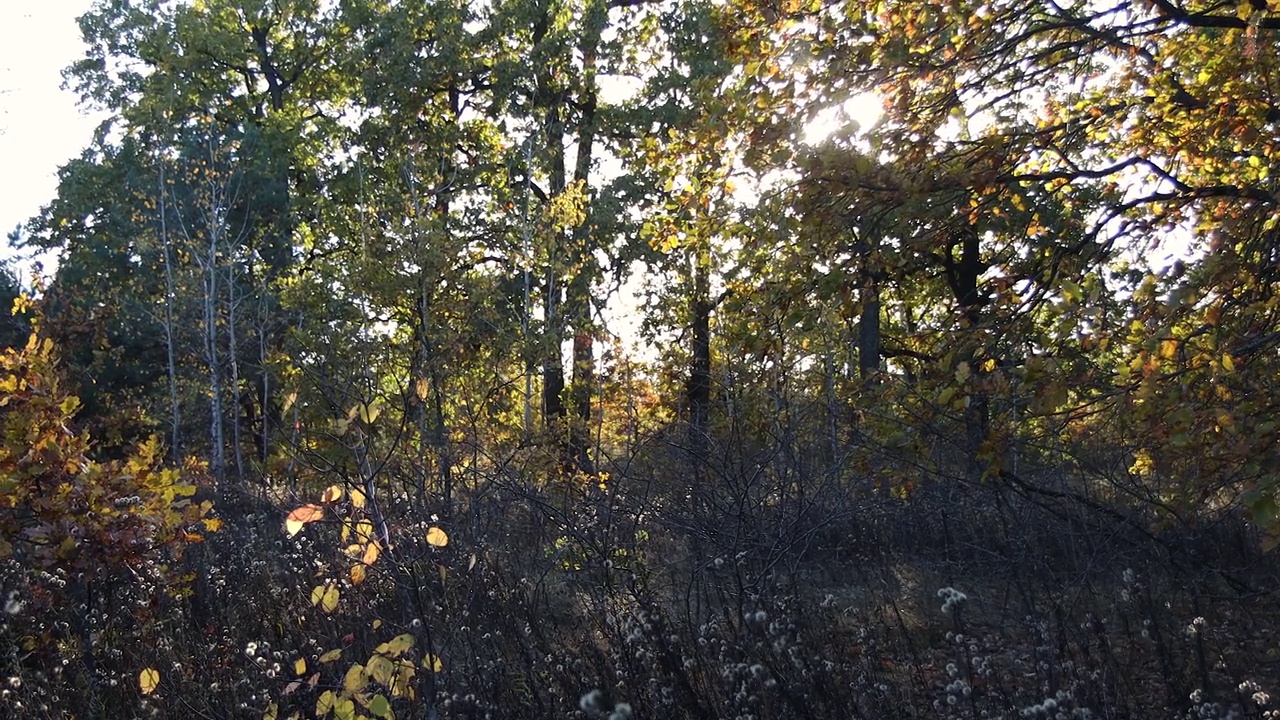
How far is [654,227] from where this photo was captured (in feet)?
19.9

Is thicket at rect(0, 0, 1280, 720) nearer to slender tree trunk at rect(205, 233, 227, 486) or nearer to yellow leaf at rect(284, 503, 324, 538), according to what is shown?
yellow leaf at rect(284, 503, 324, 538)

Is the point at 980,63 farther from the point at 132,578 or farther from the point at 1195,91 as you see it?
the point at 132,578

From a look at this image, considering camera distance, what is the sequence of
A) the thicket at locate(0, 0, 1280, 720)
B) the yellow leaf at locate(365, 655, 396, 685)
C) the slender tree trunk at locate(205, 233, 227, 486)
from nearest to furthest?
the yellow leaf at locate(365, 655, 396, 685) → the thicket at locate(0, 0, 1280, 720) → the slender tree trunk at locate(205, 233, 227, 486)

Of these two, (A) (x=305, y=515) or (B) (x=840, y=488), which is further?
(B) (x=840, y=488)

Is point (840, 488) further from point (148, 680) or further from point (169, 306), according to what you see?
point (169, 306)

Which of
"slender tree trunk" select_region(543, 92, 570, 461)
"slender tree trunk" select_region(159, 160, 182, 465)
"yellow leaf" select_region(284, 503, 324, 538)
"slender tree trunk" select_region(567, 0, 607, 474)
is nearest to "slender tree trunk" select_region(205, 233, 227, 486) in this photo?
"slender tree trunk" select_region(159, 160, 182, 465)

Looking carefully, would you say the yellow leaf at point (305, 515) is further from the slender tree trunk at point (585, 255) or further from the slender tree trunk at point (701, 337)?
the slender tree trunk at point (701, 337)

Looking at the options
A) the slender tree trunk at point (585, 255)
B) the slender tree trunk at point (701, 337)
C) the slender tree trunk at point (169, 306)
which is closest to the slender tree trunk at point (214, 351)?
the slender tree trunk at point (169, 306)

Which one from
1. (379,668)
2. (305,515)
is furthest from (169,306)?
(379,668)

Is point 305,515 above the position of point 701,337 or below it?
below

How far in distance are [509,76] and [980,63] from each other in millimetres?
14832

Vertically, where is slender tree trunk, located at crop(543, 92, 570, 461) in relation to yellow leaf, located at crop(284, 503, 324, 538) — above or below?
above

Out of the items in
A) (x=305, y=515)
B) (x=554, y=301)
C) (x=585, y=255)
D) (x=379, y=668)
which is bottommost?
(x=379, y=668)

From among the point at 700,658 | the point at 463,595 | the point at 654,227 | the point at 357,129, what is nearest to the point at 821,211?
the point at 654,227
